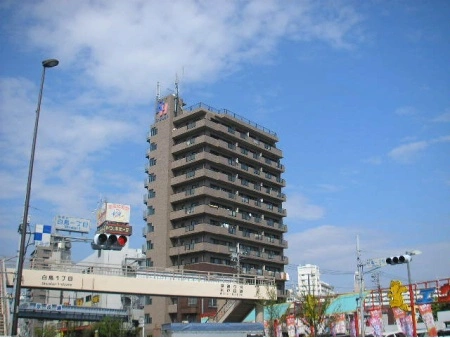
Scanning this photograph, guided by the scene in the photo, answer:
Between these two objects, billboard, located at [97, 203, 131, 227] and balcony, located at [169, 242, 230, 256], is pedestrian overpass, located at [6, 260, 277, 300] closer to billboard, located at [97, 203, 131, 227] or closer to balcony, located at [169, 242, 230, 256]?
balcony, located at [169, 242, 230, 256]

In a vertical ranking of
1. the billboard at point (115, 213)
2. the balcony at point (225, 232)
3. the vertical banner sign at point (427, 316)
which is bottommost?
the vertical banner sign at point (427, 316)

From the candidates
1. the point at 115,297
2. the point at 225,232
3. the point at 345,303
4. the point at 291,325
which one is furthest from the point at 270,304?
the point at 115,297

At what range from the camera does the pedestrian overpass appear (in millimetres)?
32281

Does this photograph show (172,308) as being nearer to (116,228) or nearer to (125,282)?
(116,228)

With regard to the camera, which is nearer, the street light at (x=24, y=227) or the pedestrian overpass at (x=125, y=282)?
the street light at (x=24, y=227)

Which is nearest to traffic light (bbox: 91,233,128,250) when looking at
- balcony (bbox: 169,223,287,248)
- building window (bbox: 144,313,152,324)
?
balcony (bbox: 169,223,287,248)

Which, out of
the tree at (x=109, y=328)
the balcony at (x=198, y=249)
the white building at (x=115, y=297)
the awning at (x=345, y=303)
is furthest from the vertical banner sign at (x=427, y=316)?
the white building at (x=115, y=297)

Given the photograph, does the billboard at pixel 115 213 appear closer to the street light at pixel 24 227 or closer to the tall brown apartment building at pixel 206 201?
the tall brown apartment building at pixel 206 201

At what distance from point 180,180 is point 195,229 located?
9375 mm

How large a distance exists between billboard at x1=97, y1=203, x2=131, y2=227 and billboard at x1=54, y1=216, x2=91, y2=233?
3.72m

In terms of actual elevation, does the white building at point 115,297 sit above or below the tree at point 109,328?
above

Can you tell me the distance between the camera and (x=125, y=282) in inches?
1377

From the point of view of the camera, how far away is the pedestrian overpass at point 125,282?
32281 millimetres

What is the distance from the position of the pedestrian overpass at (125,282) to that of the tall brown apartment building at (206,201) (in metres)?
33.1
